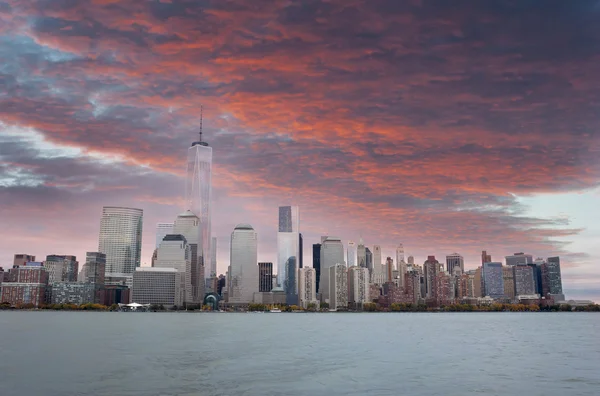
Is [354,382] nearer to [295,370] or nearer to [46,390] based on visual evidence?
[295,370]

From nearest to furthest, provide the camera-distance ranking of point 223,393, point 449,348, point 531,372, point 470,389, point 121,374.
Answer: point 223,393, point 470,389, point 121,374, point 531,372, point 449,348

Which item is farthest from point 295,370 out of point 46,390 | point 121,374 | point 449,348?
point 449,348

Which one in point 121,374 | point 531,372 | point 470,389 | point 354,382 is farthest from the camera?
point 531,372

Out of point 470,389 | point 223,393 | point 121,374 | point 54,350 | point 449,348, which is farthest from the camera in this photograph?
point 449,348

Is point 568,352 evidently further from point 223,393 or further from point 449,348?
point 223,393

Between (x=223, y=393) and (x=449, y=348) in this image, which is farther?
(x=449, y=348)

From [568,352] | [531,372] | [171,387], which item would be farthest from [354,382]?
[568,352]

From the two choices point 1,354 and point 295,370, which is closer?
point 295,370

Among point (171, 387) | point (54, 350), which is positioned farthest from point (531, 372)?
point (54, 350)

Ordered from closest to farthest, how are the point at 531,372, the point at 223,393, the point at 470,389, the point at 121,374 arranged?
the point at 223,393 → the point at 470,389 → the point at 121,374 → the point at 531,372
